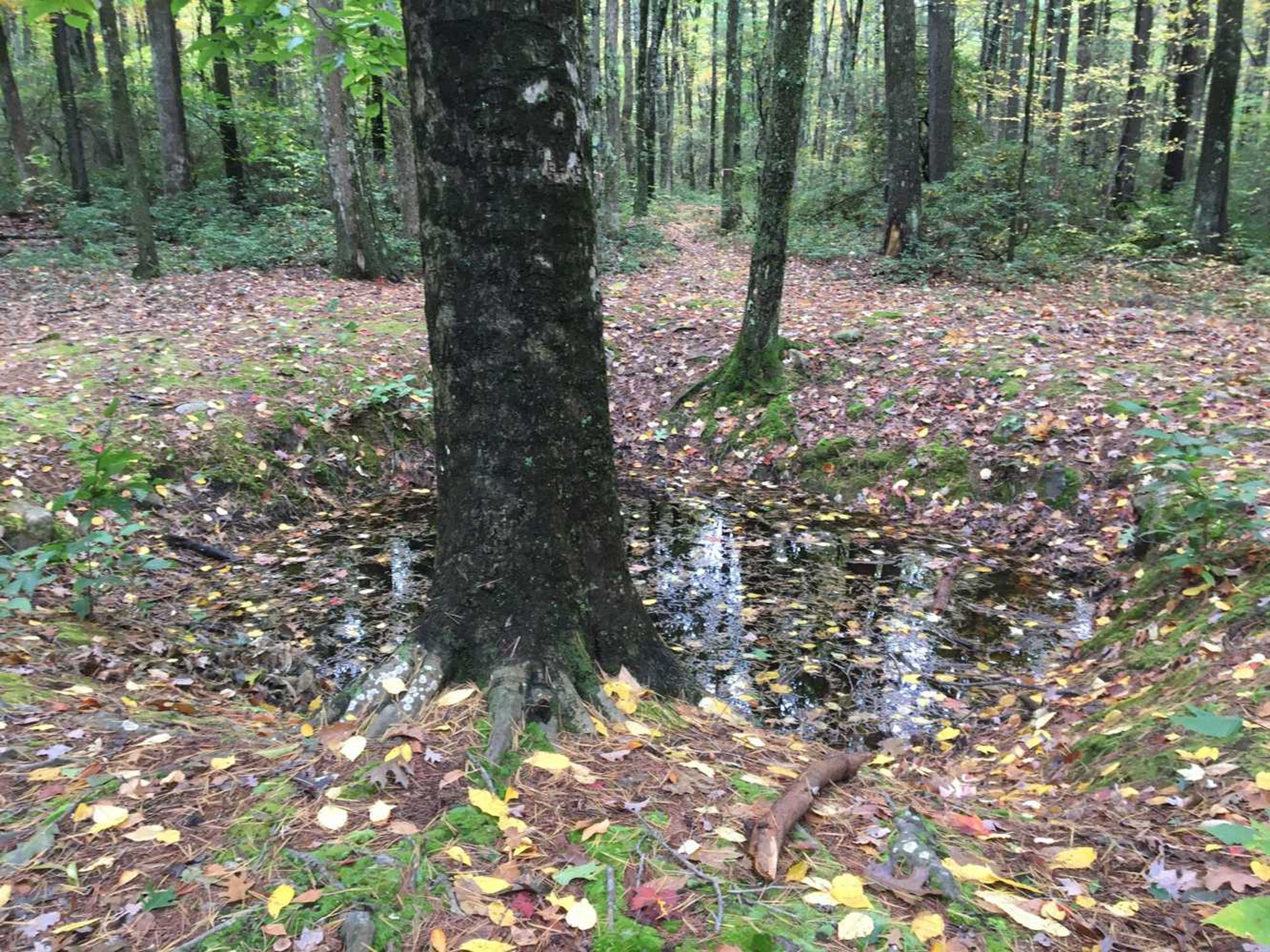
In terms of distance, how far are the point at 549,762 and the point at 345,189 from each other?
12.2 meters

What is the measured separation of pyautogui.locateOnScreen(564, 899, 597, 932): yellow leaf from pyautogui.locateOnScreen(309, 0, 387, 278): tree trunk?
12646 mm

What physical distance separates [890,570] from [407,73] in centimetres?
481

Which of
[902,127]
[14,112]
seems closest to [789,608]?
[902,127]

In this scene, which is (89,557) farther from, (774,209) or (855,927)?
(774,209)

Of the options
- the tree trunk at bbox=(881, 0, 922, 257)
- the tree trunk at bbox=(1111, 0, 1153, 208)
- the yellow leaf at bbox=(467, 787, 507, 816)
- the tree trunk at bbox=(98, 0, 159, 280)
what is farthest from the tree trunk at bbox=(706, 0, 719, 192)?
the yellow leaf at bbox=(467, 787, 507, 816)

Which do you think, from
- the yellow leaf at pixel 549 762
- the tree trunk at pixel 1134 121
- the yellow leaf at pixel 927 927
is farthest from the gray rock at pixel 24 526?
the tree trunk at pixel 1134 121

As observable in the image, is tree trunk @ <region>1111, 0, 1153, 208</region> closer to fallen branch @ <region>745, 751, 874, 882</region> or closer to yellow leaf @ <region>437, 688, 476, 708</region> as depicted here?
fallen branch @ <region>745, 751, 874, 882</region>

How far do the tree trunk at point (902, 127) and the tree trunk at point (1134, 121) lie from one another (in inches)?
245

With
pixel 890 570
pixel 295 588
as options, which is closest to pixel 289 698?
pixel 295 588

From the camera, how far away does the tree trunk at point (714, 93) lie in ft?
109

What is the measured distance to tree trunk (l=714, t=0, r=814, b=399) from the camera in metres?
7.96

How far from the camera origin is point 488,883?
1974 mm

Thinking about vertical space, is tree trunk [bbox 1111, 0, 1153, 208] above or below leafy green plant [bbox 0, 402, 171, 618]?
above

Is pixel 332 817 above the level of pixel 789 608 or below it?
above
